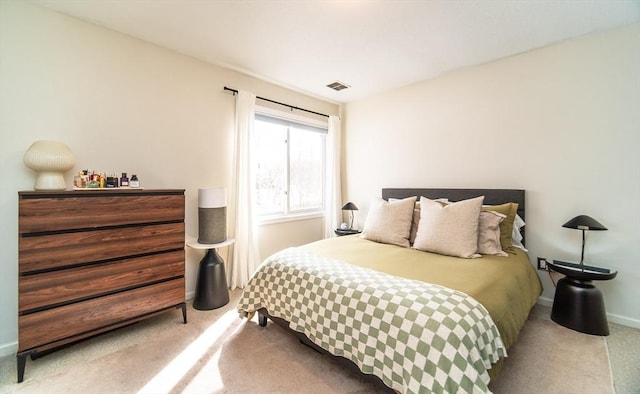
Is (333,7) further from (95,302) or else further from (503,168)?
(95,302)

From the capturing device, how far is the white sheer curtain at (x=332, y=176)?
3963mm

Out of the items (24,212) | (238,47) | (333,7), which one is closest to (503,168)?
(333,7)

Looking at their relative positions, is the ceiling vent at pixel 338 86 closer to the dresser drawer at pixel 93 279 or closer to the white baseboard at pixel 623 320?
the dresser drawer at pixel 93 279

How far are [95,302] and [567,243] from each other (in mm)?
3873

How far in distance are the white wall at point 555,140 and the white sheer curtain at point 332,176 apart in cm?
110

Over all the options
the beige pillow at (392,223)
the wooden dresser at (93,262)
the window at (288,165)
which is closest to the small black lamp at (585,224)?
the beige pillow at (392,223)

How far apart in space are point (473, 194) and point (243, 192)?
→ 2539mm

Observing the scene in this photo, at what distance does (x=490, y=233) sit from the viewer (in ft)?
7.41

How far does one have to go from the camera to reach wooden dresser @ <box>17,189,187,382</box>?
1551 mm

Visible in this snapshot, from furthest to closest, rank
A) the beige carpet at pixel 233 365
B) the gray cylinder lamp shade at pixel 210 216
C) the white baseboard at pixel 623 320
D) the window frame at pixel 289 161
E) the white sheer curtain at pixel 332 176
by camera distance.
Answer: the white sheer curtain at pixel 332 176
the window frame at pixel 289 161
the gray cylinder lamp shade at pixel 210 216
the white baseboard at pixel 623 320
the beige carpet at pixel 233 365

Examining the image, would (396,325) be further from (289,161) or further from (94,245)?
(289,161)

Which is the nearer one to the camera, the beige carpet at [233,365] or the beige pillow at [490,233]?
the beige carpet at [233,365]

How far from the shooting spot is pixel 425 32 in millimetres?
2197

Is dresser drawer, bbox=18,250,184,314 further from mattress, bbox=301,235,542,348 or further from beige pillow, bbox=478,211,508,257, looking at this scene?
beige pillow, bbox=478,211,508,257
